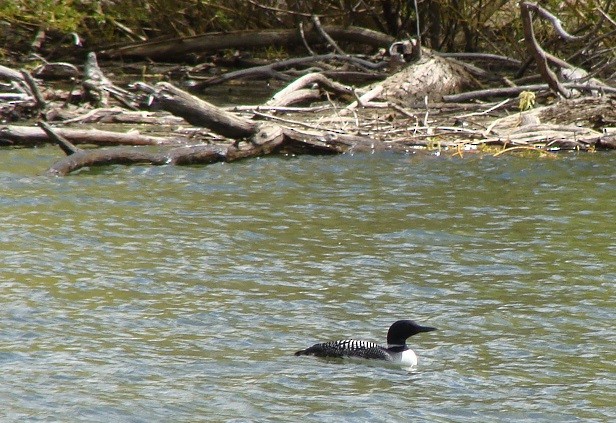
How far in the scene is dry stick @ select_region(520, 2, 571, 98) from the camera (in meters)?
16.9

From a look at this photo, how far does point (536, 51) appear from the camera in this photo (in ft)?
57.3

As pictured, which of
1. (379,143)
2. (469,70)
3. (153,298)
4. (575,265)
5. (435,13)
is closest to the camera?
(153,298)

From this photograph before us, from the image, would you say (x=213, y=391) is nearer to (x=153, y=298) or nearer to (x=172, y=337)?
(x=172, y=337)

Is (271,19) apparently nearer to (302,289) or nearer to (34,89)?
(34,89)

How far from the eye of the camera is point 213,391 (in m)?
7.07

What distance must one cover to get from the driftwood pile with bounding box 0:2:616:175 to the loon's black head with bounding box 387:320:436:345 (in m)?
7.40

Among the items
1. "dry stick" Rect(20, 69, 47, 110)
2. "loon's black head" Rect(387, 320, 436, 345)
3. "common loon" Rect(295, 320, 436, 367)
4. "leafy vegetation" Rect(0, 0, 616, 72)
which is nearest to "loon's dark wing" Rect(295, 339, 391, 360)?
"common loon" Rect(295, 320, 436, 367)

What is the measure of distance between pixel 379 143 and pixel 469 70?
5.88m

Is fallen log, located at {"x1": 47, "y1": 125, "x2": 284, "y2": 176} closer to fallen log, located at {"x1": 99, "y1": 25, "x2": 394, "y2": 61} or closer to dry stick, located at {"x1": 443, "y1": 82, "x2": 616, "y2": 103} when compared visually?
dry stick, located at {"x1": 443, "y1": 82, "x2": 616, "y2": 103}

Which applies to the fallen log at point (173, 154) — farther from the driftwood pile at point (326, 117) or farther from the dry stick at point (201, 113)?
the dry stick at point (201, 113)

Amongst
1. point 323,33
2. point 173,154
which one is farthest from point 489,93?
point 173,154

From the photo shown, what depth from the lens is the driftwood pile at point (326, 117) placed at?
50.8 feet

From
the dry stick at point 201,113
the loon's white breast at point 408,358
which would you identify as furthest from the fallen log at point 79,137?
the loon's white breast at point 408,358

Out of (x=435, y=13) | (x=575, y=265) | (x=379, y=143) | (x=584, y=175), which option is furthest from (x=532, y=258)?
(x=435, y=13)
